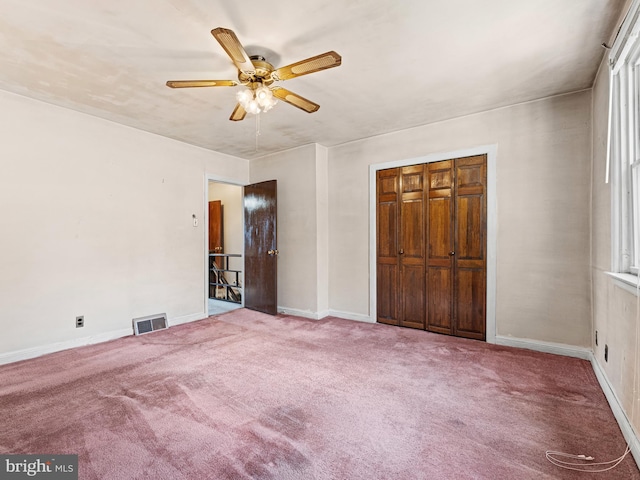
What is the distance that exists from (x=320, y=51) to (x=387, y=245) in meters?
2.61

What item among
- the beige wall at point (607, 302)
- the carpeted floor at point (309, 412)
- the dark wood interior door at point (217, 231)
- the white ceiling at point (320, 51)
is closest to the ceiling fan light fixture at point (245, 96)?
the white ceiling at point (320, 51)

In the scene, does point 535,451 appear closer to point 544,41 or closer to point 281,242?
point 544,41

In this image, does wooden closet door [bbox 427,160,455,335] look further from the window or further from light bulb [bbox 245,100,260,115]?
light bulb [bbox 245,100,260,115]

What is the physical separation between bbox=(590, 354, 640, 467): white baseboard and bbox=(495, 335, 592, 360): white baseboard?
0.38 meters

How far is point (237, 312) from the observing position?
5051 millimetres

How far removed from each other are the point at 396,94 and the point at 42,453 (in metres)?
3.78

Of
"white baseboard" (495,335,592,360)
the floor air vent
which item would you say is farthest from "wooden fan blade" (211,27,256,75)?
"white baseboard" (495,335,592,360)

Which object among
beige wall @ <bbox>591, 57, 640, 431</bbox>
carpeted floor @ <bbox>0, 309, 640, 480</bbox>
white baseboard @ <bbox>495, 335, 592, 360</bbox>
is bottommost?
carpeted floor @ <bbox>0, 309, 640, 480</bbox>

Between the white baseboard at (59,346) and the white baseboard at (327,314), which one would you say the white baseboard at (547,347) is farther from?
the white baseboard at (59,346)

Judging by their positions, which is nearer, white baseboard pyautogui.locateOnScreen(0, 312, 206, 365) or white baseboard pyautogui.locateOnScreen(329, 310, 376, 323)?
white baseboard pyautogui.locateOnScreen(0, 312, 206, 365)

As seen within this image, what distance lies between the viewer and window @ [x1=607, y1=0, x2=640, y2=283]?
1966mm

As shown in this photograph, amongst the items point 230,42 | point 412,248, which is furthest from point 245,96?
point 412,248

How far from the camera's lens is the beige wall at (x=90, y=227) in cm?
303

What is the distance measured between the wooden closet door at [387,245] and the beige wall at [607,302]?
79.6 inches
